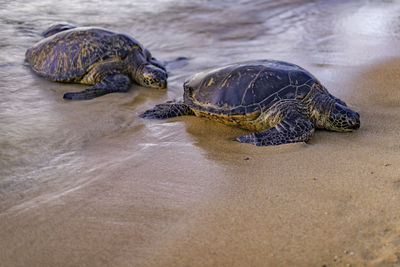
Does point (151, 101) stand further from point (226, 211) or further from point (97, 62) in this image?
point (226, 211)

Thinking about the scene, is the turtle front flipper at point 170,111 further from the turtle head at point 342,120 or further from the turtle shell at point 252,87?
the turtle head at point 342,120

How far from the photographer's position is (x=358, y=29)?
829cm

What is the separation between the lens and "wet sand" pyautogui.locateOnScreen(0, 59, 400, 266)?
2064mm

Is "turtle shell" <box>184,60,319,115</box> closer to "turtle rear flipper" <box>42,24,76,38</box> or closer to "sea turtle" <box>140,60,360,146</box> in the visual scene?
"sea turtle" <box>140,60,360,146</box>

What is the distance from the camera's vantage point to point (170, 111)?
4.60m

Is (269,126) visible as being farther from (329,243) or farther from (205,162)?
(329,243)

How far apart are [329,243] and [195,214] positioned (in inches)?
34.1

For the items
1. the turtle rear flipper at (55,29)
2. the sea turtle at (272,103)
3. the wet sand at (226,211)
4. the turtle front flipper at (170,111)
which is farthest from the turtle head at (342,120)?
the turtle rear flipper at (55,29)

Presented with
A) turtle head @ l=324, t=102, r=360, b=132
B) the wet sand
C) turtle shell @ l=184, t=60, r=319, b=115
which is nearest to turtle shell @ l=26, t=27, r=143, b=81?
turtle shell @ l=184, t=60, r=319, b=115

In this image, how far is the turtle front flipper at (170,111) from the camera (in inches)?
179

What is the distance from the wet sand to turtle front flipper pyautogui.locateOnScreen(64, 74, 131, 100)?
2.01 metres

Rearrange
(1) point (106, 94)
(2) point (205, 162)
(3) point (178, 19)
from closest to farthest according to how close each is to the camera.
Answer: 1. (2) point (205, 162)
2. (1) point (106, 94)
3. (3) point (178, 19)

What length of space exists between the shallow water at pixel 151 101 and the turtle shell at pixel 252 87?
292 millimetres

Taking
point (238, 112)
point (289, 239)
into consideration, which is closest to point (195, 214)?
point (289, 239)
